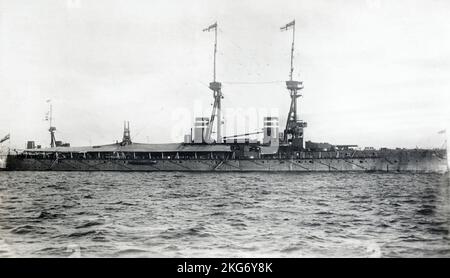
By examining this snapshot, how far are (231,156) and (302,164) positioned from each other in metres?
9.50

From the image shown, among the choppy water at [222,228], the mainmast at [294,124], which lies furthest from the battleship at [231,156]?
the choppy water at [222,228]

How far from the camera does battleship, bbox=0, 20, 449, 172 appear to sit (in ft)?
164

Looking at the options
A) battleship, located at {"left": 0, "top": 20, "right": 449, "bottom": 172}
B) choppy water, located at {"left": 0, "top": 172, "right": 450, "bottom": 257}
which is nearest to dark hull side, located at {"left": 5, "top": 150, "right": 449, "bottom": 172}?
battleship, located at {"left": 0, "top": 20, "right": 449, "bottom": 172}

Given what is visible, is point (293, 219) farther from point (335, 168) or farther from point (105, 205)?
point (335, 168)

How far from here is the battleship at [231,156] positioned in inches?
1971

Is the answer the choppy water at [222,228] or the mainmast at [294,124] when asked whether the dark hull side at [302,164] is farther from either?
the choppy water at [222,228]

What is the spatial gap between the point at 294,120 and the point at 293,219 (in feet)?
148

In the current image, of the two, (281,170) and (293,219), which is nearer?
(293,219)

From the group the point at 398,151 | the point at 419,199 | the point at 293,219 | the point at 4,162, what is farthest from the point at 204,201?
the point at 4,162

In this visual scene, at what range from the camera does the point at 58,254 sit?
9266 millimetres

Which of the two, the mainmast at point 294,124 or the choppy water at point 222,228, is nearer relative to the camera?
the choppy water at point 222,228

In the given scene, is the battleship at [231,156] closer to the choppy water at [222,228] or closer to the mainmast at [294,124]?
the mainmast at [294,124]

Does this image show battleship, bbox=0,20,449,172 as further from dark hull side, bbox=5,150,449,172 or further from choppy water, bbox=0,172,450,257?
choppy water, bbox=0,172,450,257
